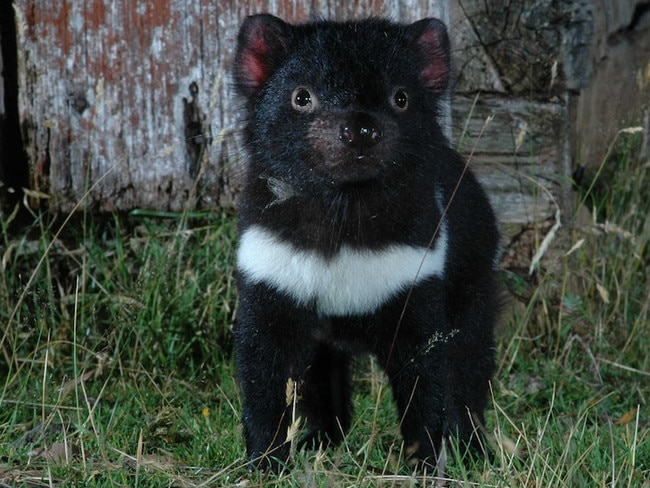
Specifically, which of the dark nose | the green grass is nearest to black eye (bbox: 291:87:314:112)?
the dark nose

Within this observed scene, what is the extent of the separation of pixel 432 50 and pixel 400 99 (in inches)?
14.8

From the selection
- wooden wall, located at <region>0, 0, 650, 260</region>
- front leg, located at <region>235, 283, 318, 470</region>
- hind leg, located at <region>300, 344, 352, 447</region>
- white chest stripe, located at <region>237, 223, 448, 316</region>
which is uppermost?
wooden wall, located at <region>0, 0, 650, 260</region>

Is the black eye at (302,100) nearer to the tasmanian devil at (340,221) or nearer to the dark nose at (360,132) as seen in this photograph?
the tasmanian devil at (340,221)

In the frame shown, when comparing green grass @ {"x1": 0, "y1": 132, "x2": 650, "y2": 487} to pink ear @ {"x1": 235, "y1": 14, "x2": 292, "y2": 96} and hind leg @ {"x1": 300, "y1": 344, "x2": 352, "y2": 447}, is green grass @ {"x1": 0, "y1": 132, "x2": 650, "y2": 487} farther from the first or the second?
pink ear @ {"x1": 235, "y1": 14, "x2": 292, "y2": 96}

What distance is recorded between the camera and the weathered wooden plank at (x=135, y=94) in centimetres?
570

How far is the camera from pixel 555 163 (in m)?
6.06

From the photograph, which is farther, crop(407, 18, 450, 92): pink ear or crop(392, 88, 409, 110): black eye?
crop(407, 18, 450, 92): pink ear

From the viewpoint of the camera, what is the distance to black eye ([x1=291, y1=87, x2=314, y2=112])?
13.1 feet

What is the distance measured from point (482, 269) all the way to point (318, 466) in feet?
4.10

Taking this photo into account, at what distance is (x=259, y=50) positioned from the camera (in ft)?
13.9

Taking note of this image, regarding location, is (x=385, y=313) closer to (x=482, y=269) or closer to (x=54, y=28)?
(x=482, y=269)

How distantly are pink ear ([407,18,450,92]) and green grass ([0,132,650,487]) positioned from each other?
1.30 metres

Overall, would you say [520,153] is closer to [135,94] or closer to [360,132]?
[135,94]

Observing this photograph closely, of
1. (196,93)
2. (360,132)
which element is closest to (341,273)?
(360,132)
